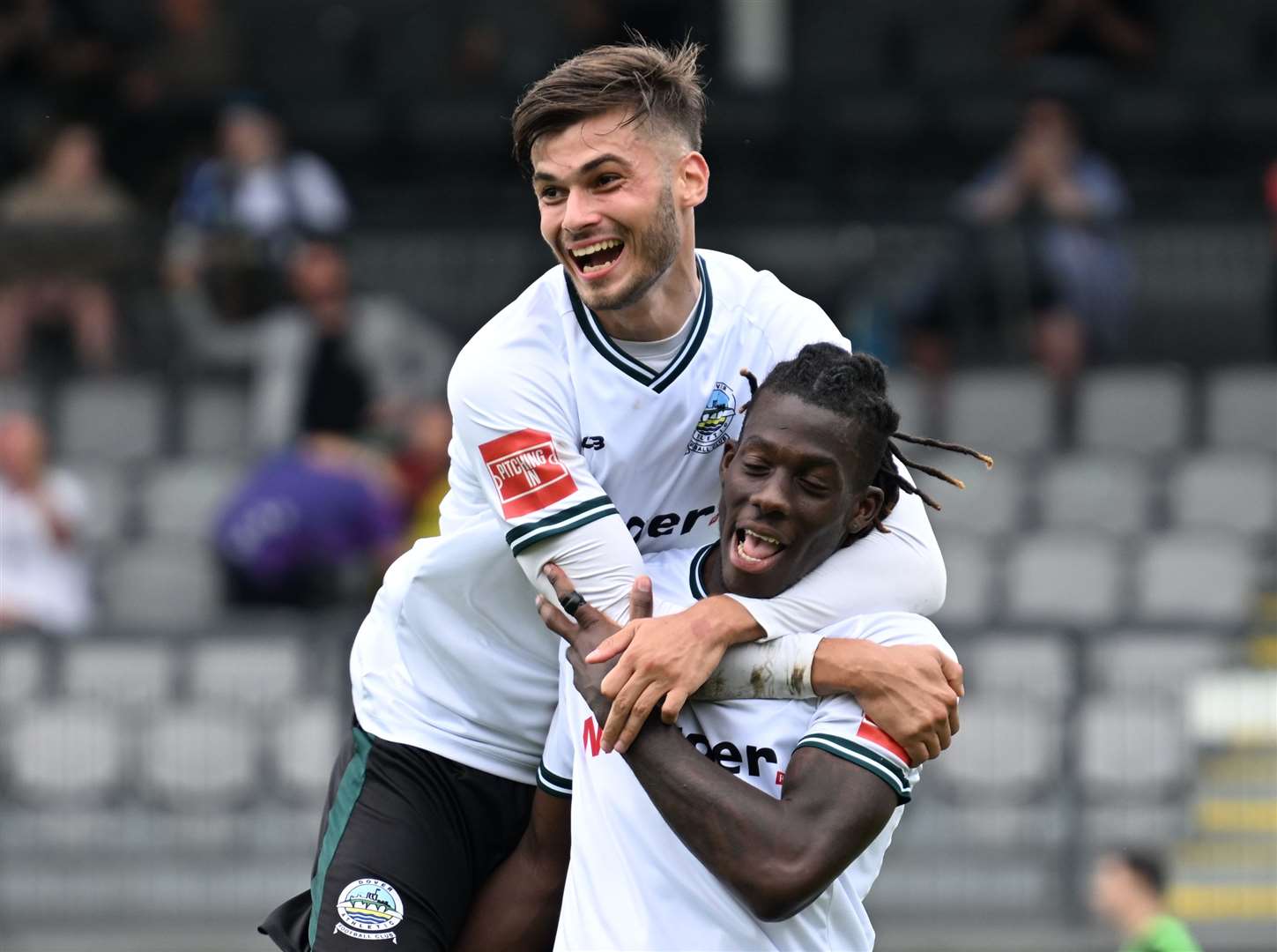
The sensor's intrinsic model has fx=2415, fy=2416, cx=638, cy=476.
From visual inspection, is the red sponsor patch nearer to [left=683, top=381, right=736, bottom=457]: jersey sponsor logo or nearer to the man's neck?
[left=683, top=381, right=736, bottom=457]: jersey sponsor logo

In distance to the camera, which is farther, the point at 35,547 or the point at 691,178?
the point at 35,547

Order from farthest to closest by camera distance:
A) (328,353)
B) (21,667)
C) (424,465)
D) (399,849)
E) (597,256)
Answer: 1. (328,353)
2. (424,465)
3. (21,667)
4. (399,849)
5. (597,256)

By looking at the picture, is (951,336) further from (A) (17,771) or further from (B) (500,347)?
(B) (500,347)

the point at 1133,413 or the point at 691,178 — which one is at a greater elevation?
the point at 1133,413

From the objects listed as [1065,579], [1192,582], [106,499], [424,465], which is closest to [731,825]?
[424,465]

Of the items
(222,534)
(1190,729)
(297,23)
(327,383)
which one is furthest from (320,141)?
(1190,729)

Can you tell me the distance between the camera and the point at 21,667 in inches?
393

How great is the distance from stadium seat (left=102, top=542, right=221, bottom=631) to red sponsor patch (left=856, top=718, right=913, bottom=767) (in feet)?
23.3

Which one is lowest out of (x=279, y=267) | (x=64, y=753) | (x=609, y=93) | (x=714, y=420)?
(x=64, y=753)

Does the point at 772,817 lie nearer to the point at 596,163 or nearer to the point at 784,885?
the point at 784,885

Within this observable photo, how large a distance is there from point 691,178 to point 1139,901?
15.1 ft

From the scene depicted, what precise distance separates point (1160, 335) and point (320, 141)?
493 cm

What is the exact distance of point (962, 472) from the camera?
11.1 metres

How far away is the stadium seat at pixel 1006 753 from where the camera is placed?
9.62 metres
